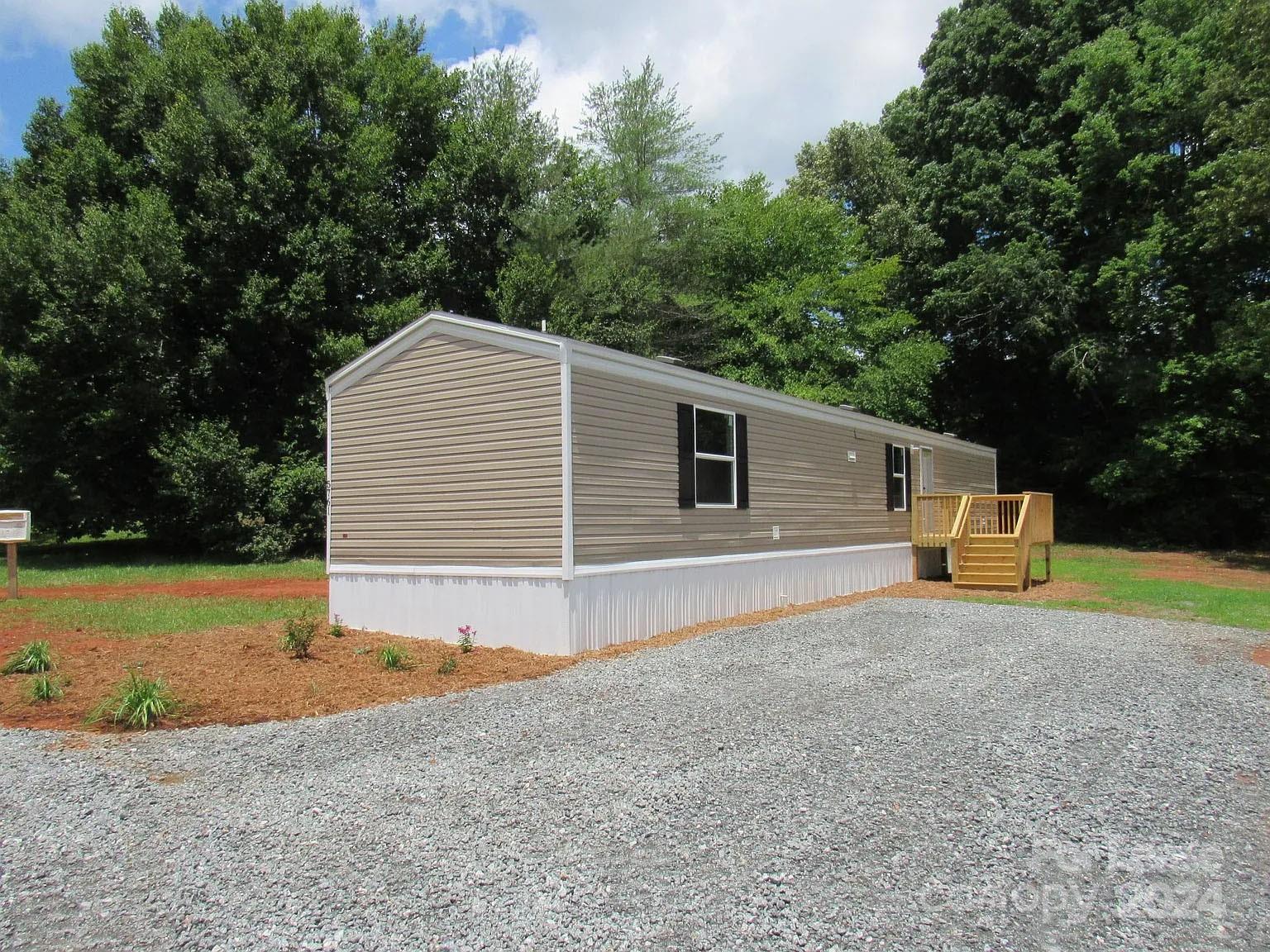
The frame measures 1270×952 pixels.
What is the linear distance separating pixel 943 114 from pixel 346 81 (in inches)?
682

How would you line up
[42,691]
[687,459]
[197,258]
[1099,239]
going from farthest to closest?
[1099,239] < [197,258] < [687,459] < [42,691]

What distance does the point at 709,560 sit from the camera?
914 centimetres

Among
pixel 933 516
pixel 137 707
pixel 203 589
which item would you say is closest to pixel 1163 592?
pixel 933 516

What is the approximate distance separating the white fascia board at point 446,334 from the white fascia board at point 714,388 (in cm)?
33

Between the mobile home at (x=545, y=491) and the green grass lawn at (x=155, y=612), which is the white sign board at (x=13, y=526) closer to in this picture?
the green grass lawn at (x=155, y=612)

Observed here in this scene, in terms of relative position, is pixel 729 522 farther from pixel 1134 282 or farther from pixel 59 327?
pixel 1134 282

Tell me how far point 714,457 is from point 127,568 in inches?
526

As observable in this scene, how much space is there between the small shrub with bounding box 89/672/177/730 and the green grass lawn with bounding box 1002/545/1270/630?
33.3ft

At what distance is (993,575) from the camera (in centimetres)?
1283

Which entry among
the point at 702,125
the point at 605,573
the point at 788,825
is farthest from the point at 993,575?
the point at 702,125

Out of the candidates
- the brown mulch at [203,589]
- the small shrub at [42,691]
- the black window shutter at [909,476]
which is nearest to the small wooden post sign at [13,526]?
the brown mulch at [203,589]

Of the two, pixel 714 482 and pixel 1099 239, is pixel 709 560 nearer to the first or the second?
pixel 714 482

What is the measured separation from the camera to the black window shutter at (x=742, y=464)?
31.7ft

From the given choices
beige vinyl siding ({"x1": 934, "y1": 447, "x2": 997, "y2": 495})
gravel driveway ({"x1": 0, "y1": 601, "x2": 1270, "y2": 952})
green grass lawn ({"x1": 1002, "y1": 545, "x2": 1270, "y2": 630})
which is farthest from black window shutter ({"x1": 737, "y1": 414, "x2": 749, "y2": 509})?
beige vinyl siding ({"x1": 934, "y1": 447, "x2": 997, "y2": 495})
